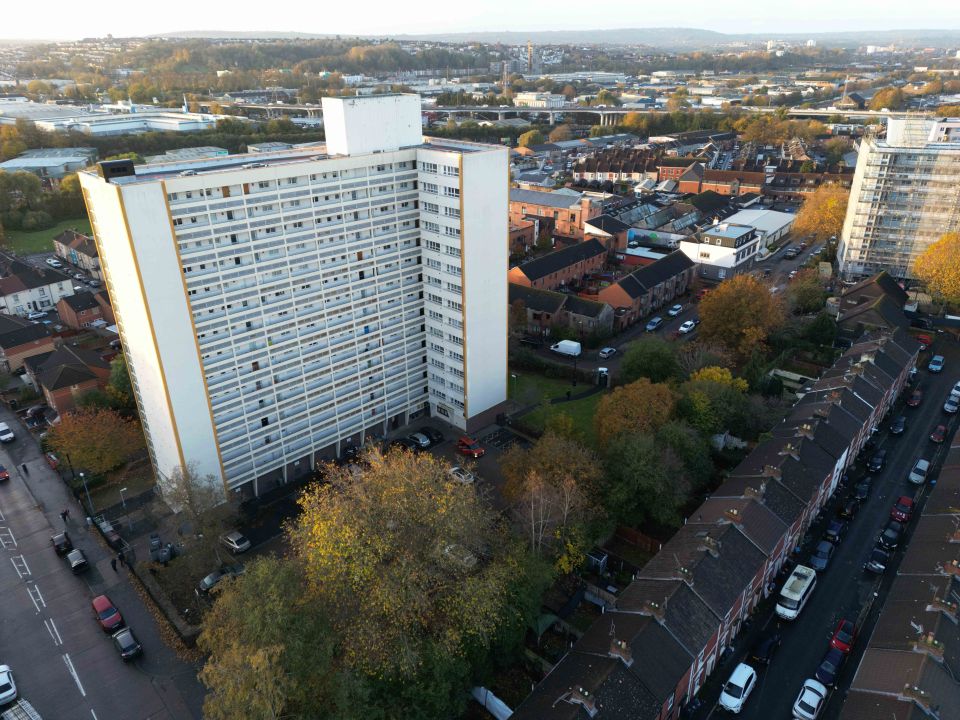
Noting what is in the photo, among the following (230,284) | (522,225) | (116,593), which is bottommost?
(116,593)

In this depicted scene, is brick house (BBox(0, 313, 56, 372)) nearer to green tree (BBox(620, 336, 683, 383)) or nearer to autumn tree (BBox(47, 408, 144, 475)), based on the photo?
autumn tree (BBox(47, 408, 144, 475))

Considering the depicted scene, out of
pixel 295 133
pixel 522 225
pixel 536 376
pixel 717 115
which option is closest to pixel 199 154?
pixel 295 133

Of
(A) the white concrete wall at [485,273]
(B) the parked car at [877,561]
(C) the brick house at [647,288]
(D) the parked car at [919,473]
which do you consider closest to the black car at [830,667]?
(B) the parked car at [877,561]

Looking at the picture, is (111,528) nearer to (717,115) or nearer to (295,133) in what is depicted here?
(295,133)

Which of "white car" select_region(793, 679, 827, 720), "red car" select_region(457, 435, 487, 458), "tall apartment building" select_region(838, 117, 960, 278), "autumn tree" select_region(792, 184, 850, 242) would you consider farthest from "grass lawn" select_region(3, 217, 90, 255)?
"tall apartment building" select_region(838, 117, 960, 278)

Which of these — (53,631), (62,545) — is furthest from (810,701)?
(62,545)

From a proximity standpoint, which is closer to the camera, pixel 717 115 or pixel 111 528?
pixel 111 528
